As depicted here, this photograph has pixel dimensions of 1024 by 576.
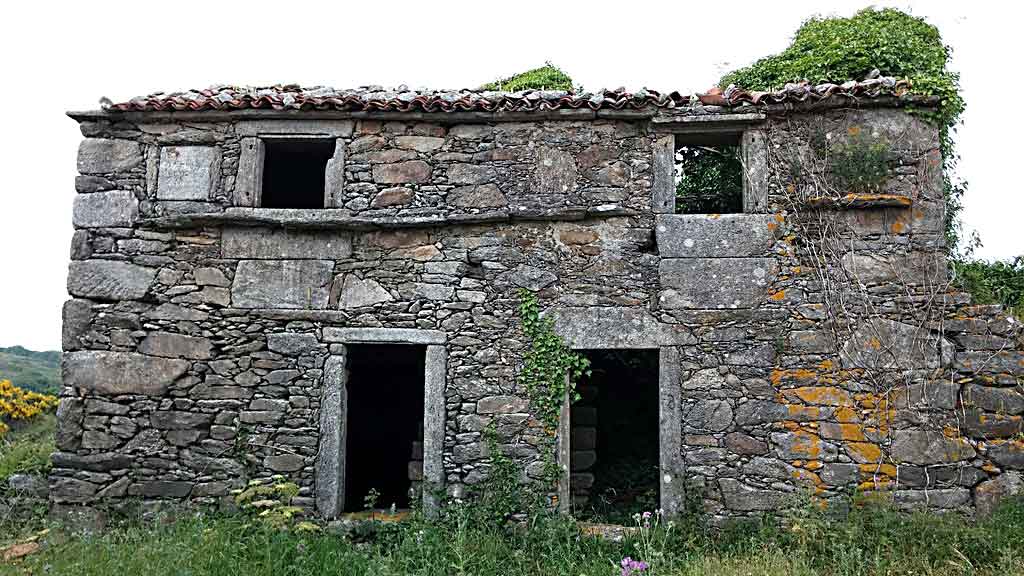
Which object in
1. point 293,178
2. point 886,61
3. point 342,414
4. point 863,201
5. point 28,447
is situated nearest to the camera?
point 863,201

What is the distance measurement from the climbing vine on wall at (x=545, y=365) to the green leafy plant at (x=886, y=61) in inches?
144

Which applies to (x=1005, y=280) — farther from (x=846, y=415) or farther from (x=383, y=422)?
(x=383, y=422)

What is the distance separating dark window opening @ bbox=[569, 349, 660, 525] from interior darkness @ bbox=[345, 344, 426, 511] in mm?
2455

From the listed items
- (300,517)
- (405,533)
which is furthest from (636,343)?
(300,517)

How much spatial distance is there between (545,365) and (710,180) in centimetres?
352

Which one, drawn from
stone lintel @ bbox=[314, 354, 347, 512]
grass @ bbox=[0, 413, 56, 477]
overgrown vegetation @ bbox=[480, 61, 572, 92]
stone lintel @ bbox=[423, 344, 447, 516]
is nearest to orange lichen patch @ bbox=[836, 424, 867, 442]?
stone lintel @ bbox=[423, 344, 447, 516]

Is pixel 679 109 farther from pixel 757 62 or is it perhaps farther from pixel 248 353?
pixel 248 353

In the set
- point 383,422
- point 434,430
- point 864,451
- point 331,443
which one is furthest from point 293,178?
point 864,451

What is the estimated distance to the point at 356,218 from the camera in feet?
20.4

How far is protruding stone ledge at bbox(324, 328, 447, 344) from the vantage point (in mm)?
6137

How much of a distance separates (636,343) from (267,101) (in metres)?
4.11

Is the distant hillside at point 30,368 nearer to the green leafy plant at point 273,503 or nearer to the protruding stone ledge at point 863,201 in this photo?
the green leafy plant at point 273,503

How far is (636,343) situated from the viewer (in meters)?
6.02

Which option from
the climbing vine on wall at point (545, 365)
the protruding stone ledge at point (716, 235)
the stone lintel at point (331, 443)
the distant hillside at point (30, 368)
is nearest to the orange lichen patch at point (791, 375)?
the protruding stone ledge at point (716, 235)
